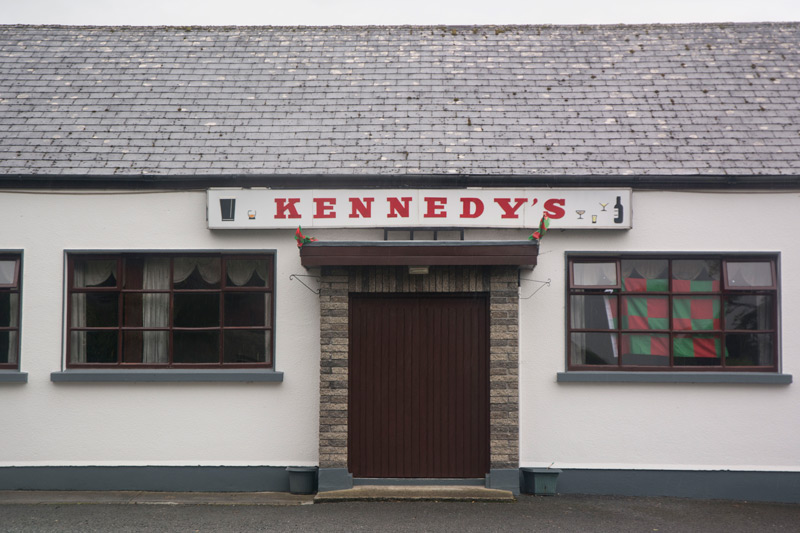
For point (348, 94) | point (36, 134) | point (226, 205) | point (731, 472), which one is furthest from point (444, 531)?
point (36, 134)

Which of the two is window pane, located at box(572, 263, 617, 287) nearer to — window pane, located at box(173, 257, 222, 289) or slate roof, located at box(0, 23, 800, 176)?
slate roof, located at box(0, 23, 800, 176)

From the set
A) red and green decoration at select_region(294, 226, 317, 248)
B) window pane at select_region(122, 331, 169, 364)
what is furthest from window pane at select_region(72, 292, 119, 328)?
red and green decoration at select_region(294, 226, 317, 248)

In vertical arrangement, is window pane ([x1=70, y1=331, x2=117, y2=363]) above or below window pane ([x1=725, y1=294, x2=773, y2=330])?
below

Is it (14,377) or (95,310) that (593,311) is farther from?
(14,377)

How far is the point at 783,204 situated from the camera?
858 cm

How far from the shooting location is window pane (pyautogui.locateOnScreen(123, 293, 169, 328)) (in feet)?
28.7

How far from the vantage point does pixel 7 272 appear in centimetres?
873

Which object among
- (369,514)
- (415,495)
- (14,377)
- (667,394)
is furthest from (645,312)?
(14,377)

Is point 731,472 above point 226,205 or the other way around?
the other way around

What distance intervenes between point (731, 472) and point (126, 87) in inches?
365

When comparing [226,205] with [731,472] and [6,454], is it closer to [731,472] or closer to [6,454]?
[6,454]

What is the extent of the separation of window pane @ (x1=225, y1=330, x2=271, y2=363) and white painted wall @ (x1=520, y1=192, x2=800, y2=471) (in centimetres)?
308

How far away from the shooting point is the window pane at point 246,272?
8742 mm

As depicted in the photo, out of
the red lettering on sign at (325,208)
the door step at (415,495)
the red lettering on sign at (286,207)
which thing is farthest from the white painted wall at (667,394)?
the red lettering on sign at (286,207)
